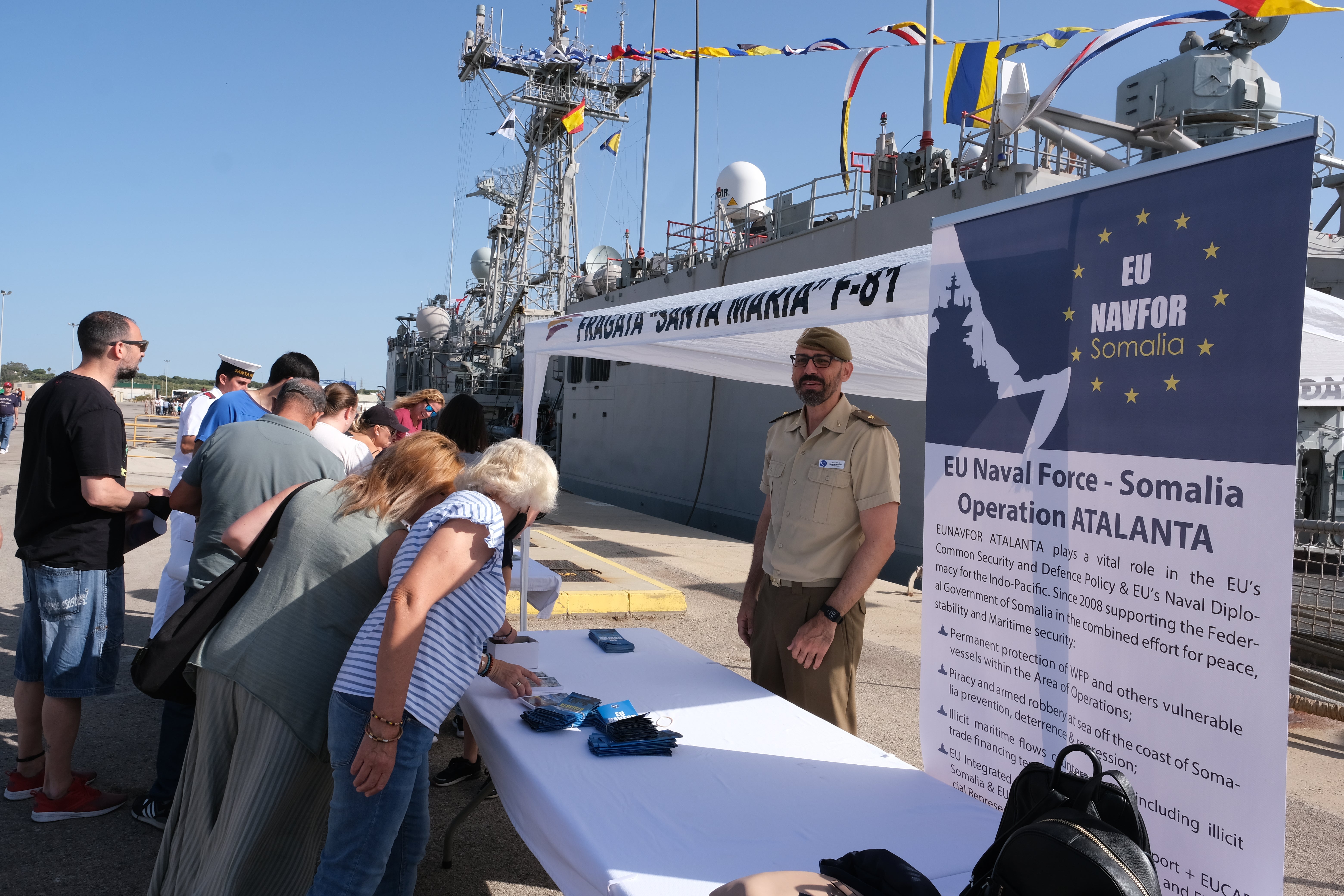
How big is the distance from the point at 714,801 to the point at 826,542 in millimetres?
1334

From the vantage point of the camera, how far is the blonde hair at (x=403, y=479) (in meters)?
2.40

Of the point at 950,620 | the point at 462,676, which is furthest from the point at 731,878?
the point at 950,620

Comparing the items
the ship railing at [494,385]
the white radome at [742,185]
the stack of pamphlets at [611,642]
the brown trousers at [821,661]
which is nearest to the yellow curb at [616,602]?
the stack of pamphlets at [611,642]

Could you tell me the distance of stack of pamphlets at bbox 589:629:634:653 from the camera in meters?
3.70

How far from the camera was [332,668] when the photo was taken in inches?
93.0

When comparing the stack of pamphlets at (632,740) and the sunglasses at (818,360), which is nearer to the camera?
the stack of pamphlets at (632,740)

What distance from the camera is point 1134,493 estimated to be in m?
1.95


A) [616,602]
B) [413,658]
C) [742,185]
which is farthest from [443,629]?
[742,185]

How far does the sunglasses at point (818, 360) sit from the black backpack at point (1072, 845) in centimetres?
200

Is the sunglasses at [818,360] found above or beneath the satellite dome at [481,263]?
beneath

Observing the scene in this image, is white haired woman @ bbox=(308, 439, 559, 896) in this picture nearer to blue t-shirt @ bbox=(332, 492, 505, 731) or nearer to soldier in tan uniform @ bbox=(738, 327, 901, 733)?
blue t-shirt @ bbox=(332, 492, 505, 731)

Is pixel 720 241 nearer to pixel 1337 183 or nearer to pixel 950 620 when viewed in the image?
pixel 1337 183

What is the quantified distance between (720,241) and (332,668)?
15.7 metres

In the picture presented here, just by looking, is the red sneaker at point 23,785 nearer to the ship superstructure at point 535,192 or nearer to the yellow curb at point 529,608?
the yellow curb at point 529,608
